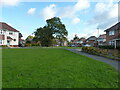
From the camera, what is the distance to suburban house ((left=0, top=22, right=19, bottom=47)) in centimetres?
3688

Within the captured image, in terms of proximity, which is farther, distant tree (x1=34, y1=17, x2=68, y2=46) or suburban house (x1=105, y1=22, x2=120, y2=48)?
distant tree (x1=34, y1=17, x2=68, y2=46)

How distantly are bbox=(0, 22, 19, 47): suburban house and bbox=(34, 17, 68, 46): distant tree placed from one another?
12.0 metres

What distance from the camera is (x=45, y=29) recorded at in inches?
1954

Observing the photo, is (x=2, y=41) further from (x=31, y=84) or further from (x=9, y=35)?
(x=31, y=84)

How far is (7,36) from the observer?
39406 mm

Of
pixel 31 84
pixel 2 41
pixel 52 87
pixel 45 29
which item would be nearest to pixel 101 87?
pixel 52 87

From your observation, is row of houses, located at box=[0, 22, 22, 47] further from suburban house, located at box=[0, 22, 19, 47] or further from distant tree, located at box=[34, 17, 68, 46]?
distant tree, located at box=[34, 17, 68, 46]

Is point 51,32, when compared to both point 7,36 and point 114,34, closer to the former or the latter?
point 7,36

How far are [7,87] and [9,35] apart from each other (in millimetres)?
41670

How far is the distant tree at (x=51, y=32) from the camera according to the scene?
49875mm

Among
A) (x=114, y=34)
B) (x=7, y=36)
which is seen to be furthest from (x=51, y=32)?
(x=114, y=34)

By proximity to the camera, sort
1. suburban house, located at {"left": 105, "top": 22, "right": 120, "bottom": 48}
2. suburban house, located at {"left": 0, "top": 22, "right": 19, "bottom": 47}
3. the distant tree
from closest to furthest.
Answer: suburban house, located at {"left": 105, "top": 22, "right": 120, "bottom": 48}, suburban house, located at {"left": 0, "top": 22, "right": 19, "bottom": 47}, the distant tree

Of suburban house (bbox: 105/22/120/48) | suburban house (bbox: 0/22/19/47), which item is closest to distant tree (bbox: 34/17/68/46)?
suburban house (bbox: 0/22/19/47)

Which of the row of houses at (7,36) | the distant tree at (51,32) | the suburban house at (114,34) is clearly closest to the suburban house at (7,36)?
the row of houses at (7,36)
